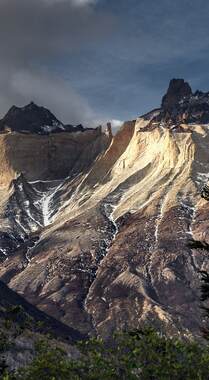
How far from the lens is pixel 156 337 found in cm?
4628

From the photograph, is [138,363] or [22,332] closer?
[138,363]

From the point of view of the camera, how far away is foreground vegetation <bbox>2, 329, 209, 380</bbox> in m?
43.5

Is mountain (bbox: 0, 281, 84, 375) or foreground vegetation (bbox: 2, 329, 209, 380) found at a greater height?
foreground vegetation (bbox: 2, 329, 209, 380)

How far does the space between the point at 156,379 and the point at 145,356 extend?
170cm

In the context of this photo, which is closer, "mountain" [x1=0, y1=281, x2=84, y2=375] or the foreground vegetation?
the foreground vegetation

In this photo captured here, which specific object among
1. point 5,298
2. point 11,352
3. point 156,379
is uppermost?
point 156,379

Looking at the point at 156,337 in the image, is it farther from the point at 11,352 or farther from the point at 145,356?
the point at 11,352

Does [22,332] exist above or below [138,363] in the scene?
below

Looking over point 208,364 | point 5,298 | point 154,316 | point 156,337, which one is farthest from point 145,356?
point 154,316

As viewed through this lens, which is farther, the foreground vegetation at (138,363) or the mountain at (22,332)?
the mountain at (22,332)

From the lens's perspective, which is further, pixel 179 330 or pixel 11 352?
pixel 179 330

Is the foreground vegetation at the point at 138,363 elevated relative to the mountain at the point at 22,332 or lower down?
elevated

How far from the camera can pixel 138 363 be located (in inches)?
1735

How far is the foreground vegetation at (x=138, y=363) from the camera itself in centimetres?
4347
